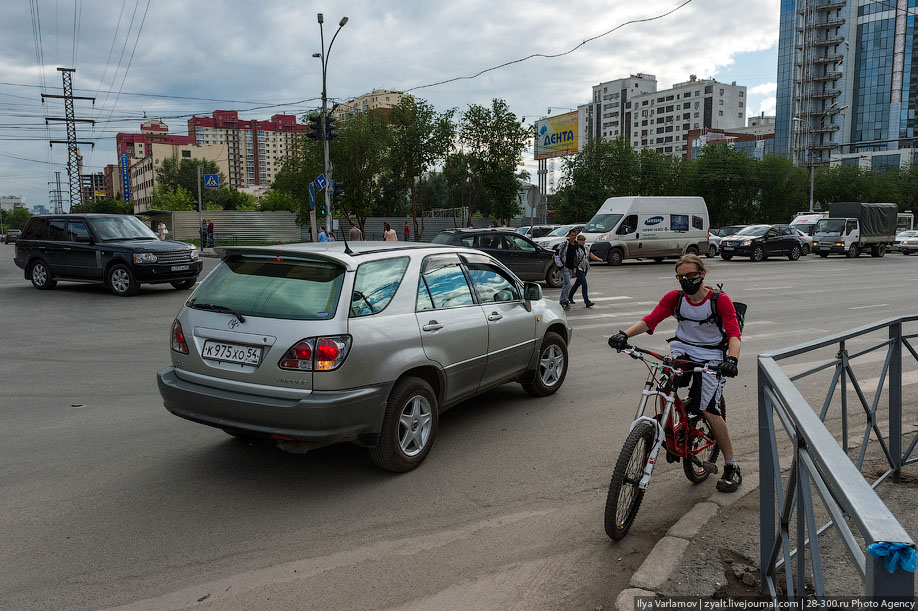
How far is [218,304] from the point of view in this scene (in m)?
4.63

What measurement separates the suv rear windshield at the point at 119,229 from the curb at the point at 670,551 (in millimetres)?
14645

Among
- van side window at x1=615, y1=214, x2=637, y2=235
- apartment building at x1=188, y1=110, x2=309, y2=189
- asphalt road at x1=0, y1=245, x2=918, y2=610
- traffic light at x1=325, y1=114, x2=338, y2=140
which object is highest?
apartment building at x1=188, y1=110, x2=309, y2=189

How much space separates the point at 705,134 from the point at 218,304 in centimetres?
13751

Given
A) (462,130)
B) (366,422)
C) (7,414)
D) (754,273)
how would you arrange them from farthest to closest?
(462,130), (754,273), (7,414), (366,422)

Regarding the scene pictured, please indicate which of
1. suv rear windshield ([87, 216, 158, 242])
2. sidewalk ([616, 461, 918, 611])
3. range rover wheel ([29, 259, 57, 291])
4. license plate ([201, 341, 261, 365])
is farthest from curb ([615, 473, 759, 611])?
range rover wheel ([29, 259, 57, 291])

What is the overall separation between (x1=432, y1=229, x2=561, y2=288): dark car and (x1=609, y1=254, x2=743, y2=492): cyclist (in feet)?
42.8

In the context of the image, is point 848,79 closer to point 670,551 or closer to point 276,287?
point 276,287

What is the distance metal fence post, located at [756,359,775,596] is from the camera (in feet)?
9.66

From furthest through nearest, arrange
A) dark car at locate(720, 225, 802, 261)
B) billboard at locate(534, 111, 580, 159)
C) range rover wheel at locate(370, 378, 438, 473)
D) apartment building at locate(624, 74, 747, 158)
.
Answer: apartment building at locate(624, 74, 747, 158)
billboard at locate(534, 111, 580, 159)
dark car at locate(720, 225, 802, 261)
range rover wheel at locate(370, 378, 438, 473)

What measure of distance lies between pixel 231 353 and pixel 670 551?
116 inches

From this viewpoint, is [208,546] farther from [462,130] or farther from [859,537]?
[462,130]

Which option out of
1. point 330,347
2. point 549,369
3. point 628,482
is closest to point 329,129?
point 549,369

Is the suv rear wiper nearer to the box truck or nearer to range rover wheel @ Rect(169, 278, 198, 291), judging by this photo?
range rover wheel @ Rect(169, 278, 198, 291)

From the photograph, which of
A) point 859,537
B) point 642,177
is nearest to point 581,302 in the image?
point 859,537
